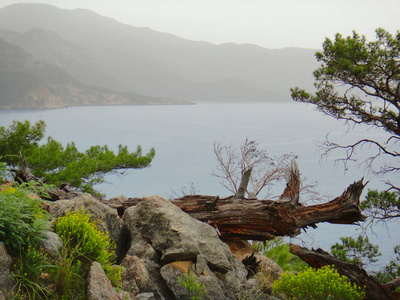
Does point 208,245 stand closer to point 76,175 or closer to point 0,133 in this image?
point 76,175

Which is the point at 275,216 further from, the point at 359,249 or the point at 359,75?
the point at 359,75

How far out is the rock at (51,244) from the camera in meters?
5.20

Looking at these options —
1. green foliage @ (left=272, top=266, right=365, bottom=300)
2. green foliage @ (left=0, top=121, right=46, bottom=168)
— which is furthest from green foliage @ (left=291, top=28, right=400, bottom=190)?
green foliage @ (left=0, top=121, right=46, bottom=168)

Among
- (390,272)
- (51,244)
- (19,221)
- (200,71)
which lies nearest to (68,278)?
(51,244)

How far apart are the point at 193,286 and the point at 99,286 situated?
149 cm

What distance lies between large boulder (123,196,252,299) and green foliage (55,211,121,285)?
0.81 meters

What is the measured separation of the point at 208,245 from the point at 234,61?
179622 millimetres

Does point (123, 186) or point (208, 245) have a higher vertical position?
point (208, 245)

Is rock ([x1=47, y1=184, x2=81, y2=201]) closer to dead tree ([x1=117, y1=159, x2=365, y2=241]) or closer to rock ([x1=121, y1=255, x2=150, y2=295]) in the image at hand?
dead tree ([x1=117, y1=159, x2=365, y2=241])

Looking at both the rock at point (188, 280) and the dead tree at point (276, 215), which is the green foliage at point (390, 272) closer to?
the dead tree at point (276, 215)

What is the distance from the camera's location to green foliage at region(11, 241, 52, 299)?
15.7 ft

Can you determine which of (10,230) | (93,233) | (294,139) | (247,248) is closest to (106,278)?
(93,233)

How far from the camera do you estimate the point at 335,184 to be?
4794cm

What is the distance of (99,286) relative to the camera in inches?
200
